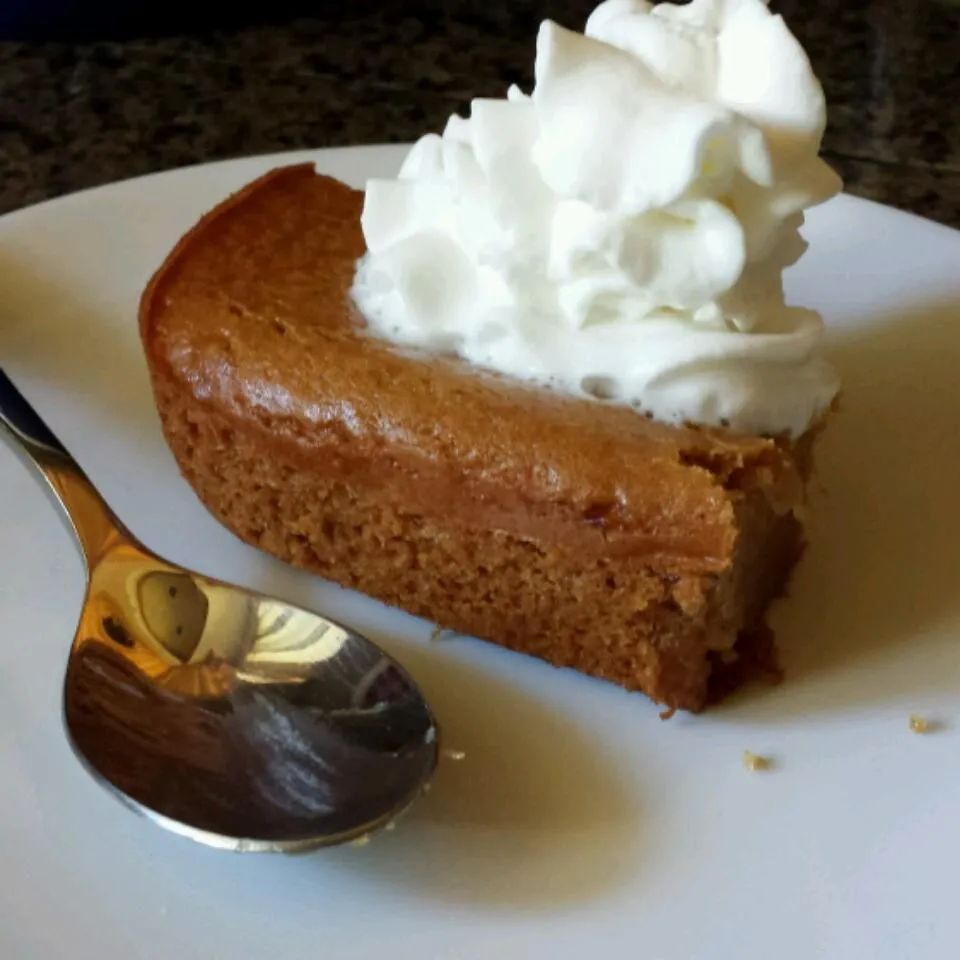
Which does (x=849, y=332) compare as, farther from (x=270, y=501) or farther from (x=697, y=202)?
(x=270, y=501)

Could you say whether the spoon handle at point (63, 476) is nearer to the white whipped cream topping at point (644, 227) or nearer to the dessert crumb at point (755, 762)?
the white whipped cream topping at point (644, 227)

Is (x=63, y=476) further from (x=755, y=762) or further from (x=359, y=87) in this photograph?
(x=359, y=87)

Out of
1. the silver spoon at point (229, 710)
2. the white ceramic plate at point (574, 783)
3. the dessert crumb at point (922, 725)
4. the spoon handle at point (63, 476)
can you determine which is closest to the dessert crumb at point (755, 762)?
the white ceramic plate at point (574, 783)

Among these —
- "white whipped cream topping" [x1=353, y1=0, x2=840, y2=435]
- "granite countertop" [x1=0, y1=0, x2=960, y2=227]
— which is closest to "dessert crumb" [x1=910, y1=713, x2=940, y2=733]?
"white whipped cream topping" [x1=353, y1=0, x2=840, y2=435]

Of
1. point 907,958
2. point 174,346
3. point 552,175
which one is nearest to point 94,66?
point 174,346

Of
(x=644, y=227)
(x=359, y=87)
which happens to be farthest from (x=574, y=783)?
(x=359, y=87)
